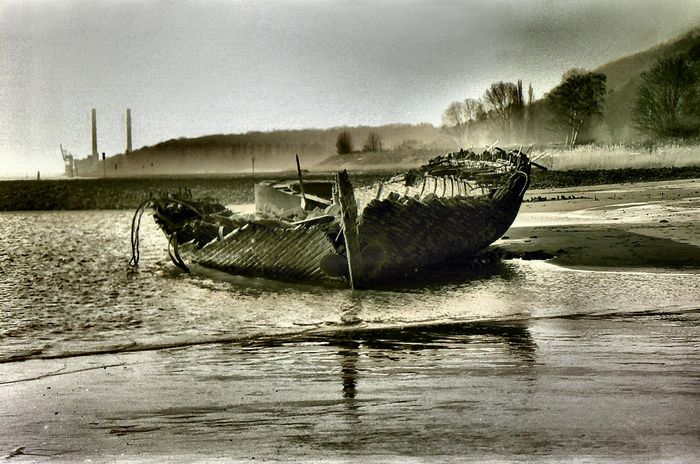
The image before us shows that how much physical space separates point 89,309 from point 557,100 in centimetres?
2990

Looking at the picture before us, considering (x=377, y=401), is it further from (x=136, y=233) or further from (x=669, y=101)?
(x=669, y=101)

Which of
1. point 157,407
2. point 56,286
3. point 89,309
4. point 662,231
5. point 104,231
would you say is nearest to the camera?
point 157,407

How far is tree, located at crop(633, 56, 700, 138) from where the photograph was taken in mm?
33219

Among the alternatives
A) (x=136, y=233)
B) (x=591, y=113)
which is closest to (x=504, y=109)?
(x=591, y=113)

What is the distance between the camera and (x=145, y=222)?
22.2 meters

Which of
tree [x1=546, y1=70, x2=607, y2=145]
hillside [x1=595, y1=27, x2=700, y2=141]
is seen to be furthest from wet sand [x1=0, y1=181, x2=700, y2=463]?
tree [x1=546, y1=70, x2=607, y2=145]

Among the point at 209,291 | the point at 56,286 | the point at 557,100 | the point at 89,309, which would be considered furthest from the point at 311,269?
the point at 557,100

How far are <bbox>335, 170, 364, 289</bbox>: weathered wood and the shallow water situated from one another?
0.35m

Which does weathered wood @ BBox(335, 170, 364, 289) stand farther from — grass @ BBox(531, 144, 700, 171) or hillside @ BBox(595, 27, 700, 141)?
hillside @ BBox(595, 27, 700, 141)

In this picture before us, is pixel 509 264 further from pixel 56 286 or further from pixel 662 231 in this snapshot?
pixel 56 286

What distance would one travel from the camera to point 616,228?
1257 centimetres

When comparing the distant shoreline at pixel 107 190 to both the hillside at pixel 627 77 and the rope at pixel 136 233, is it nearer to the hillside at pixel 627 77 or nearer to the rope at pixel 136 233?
the hillside at pixel 627 77

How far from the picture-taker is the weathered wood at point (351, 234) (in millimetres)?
8359

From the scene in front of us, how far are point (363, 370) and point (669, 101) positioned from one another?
34.1 m
